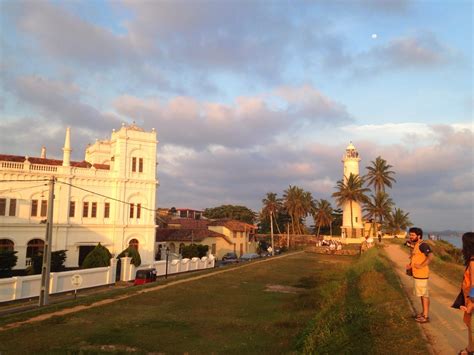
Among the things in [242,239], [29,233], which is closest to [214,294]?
[29,233]

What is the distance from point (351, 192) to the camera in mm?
64875

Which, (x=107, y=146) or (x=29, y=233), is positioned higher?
(x=107, y=146)

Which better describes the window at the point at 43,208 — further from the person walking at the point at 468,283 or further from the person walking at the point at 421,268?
the person walking at the point at 468,283

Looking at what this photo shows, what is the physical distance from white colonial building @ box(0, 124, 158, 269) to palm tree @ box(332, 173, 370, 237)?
34755 mm

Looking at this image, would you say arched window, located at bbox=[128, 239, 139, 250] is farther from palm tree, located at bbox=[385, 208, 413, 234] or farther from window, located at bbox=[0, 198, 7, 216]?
palm tree, located at bbox=[385, 208, 413, 234]

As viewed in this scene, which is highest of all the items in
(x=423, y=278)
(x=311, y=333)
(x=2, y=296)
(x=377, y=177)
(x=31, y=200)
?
(x=377, y=177)

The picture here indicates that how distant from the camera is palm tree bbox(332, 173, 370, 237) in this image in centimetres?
6512

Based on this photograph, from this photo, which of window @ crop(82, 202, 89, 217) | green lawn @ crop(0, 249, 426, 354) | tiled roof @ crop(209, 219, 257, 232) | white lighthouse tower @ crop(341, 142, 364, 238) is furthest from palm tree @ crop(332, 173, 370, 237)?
green lawn @ crop(0, 249, 426, 354)

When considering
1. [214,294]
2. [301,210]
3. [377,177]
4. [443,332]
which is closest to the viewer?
[443,332]

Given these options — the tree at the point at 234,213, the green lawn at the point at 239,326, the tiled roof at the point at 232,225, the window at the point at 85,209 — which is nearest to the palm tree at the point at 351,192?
the tiled roof at the point at 232,225

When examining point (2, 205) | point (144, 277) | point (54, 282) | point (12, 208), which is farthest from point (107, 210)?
point (54, 282)

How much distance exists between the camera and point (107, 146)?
47.9 metres

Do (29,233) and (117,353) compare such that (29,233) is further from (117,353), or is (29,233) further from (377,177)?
(377,177)

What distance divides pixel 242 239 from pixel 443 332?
57.1m
